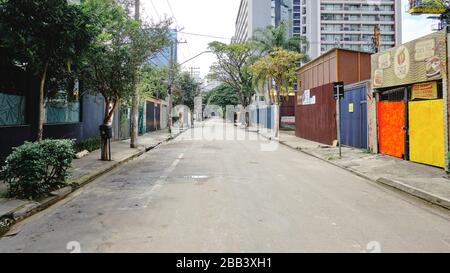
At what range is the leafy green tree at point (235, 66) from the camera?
5278 centimetres

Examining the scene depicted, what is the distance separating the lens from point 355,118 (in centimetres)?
1897

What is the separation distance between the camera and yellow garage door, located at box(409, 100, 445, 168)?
12.2 m

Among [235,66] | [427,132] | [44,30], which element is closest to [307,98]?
[427,132]

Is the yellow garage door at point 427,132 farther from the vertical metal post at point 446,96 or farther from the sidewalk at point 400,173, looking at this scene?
the vertical metal post at point 446,96

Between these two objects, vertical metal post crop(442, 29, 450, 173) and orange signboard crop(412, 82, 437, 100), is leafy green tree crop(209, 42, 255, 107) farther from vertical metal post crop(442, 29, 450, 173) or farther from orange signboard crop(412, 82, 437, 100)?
vertical metal post crop(442, 29, 450, 173)

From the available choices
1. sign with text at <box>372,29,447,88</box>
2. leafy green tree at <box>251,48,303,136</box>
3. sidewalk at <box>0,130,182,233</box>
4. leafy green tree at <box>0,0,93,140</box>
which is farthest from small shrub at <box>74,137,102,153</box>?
leafy green tree at <box>251,48,303,136</box>

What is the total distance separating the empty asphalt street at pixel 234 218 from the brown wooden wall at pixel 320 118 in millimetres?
11661

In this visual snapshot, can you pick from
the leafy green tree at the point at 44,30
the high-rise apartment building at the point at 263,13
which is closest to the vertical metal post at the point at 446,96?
the leafy green tree at the point at 44,30

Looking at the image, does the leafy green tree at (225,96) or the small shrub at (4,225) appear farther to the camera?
the leafy green tree at (225,96)

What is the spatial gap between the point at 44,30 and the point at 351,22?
332 ft
